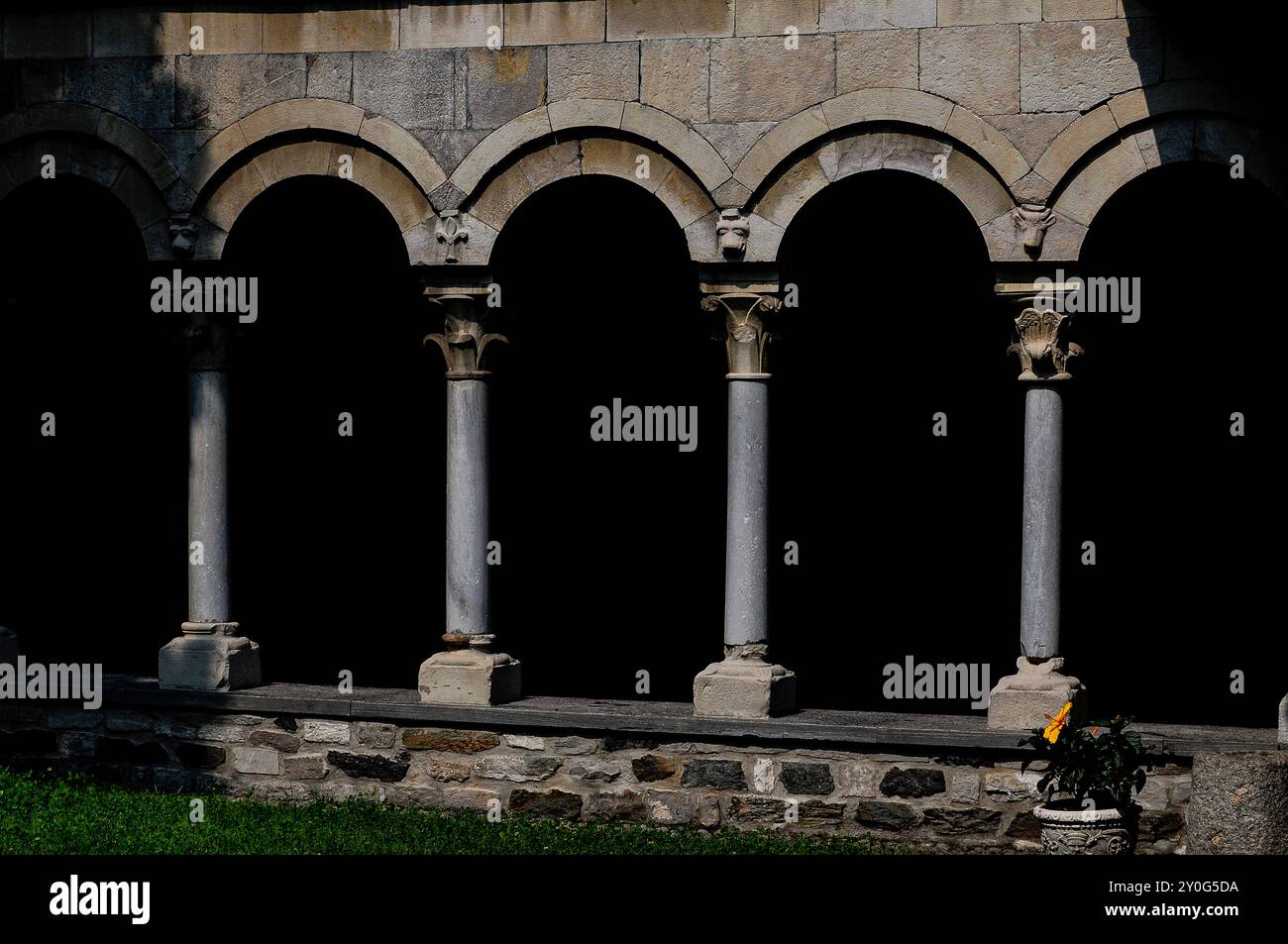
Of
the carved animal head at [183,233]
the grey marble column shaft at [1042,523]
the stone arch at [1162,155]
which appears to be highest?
the stone arch at [1162,155]

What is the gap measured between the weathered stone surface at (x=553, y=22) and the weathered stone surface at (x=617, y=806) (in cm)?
384

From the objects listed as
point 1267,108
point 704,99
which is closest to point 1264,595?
point 1267,108

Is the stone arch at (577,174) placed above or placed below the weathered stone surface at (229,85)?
below

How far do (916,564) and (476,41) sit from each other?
4.68 metres

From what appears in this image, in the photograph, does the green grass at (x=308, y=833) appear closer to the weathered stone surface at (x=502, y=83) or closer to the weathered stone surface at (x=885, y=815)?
the weathered stone surface at (x=885, y=815)

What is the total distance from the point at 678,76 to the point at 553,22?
726mm

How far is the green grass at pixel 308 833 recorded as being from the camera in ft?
28.6

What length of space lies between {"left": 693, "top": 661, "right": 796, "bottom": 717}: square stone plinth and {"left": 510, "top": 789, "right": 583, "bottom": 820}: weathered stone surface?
2.59ft

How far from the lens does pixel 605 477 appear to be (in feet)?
42.7

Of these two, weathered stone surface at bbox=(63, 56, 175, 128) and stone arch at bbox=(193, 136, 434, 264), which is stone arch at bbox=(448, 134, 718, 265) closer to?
stone arch at bbox=(193, 136, 434, 264)

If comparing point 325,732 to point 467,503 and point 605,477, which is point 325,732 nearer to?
point 467,503

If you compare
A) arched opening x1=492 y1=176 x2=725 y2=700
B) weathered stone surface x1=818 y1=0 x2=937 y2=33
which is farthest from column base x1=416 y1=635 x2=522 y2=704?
weathered stone surface x1=818 y1=0 x2=937 y2=33

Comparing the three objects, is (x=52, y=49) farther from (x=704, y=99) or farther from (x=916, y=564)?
(x=916, y=564)

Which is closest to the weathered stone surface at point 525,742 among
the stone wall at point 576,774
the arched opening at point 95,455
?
the stone wall at point 576,774
